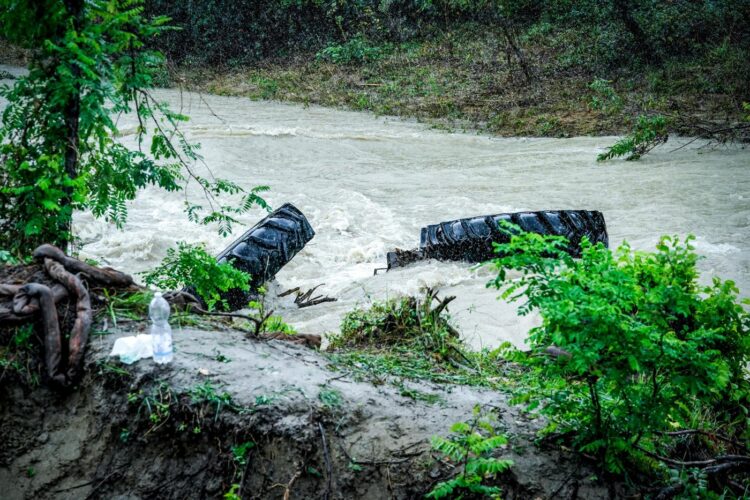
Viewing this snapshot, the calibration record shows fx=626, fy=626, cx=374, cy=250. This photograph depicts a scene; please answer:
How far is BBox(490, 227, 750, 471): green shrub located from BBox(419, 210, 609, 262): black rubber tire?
4.85m

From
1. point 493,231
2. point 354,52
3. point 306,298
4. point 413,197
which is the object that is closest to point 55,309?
point 306,298

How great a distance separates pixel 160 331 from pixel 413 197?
822cm

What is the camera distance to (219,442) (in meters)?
2.73

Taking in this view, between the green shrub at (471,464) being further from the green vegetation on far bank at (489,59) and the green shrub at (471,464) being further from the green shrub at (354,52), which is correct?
the green shrub at (354,52)

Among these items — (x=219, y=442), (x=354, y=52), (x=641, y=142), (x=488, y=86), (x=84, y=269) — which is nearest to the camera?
(x=219, y=442)

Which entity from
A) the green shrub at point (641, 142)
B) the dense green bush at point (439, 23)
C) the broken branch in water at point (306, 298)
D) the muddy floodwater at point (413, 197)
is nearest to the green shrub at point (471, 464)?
the muddy floodwater at point (413, 197)

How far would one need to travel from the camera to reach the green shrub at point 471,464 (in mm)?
2520

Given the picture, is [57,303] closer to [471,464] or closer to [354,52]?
[471,464]

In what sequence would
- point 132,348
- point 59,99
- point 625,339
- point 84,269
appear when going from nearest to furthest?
point 625,339, point 132,348, point 84,269, point 59,99

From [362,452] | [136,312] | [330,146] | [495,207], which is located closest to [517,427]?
[362,452]

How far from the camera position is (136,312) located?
3.40 m

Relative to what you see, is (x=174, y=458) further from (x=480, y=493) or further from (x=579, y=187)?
(x=579, y=187)

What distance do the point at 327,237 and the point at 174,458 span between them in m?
6.72

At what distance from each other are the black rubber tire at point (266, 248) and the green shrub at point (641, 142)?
719 cm
